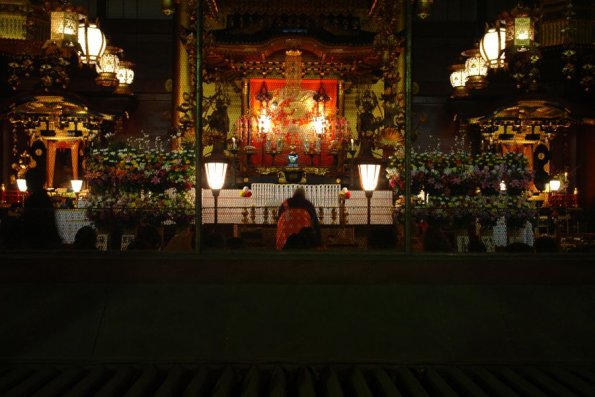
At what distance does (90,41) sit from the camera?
964 centimetres

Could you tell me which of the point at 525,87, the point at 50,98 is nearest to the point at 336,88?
the point at 525,87

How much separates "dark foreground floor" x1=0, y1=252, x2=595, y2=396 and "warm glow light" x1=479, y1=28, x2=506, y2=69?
6782 millimetres

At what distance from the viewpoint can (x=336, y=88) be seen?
15.0 metres

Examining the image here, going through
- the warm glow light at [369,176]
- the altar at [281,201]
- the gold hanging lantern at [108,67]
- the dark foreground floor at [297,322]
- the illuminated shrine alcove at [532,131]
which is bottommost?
the dark foreground floor at [297,322]

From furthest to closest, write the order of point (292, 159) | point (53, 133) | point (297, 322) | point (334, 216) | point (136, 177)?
point (292, 159)
point (53, 133)
point (334, 216)
point (136, 177)
point (297, 322)

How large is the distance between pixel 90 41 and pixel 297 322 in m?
7.39

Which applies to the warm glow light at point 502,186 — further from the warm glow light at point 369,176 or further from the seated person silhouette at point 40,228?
the seated person silhouette at point 40,228

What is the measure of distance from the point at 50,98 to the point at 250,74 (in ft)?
13.8

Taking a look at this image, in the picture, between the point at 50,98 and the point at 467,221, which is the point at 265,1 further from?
the point at 467,221

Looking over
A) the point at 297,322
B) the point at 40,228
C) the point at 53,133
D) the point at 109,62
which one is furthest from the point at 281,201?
the point at 297,322

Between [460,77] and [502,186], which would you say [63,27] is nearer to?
[502,186]

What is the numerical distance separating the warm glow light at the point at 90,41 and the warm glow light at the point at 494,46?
18.4ft

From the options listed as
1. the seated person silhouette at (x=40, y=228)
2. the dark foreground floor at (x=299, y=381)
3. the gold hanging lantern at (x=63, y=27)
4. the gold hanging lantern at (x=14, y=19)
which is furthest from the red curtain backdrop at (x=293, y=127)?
the dark foreground floor at (x=299, y=381)

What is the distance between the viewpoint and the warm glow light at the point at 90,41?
31.4ft
